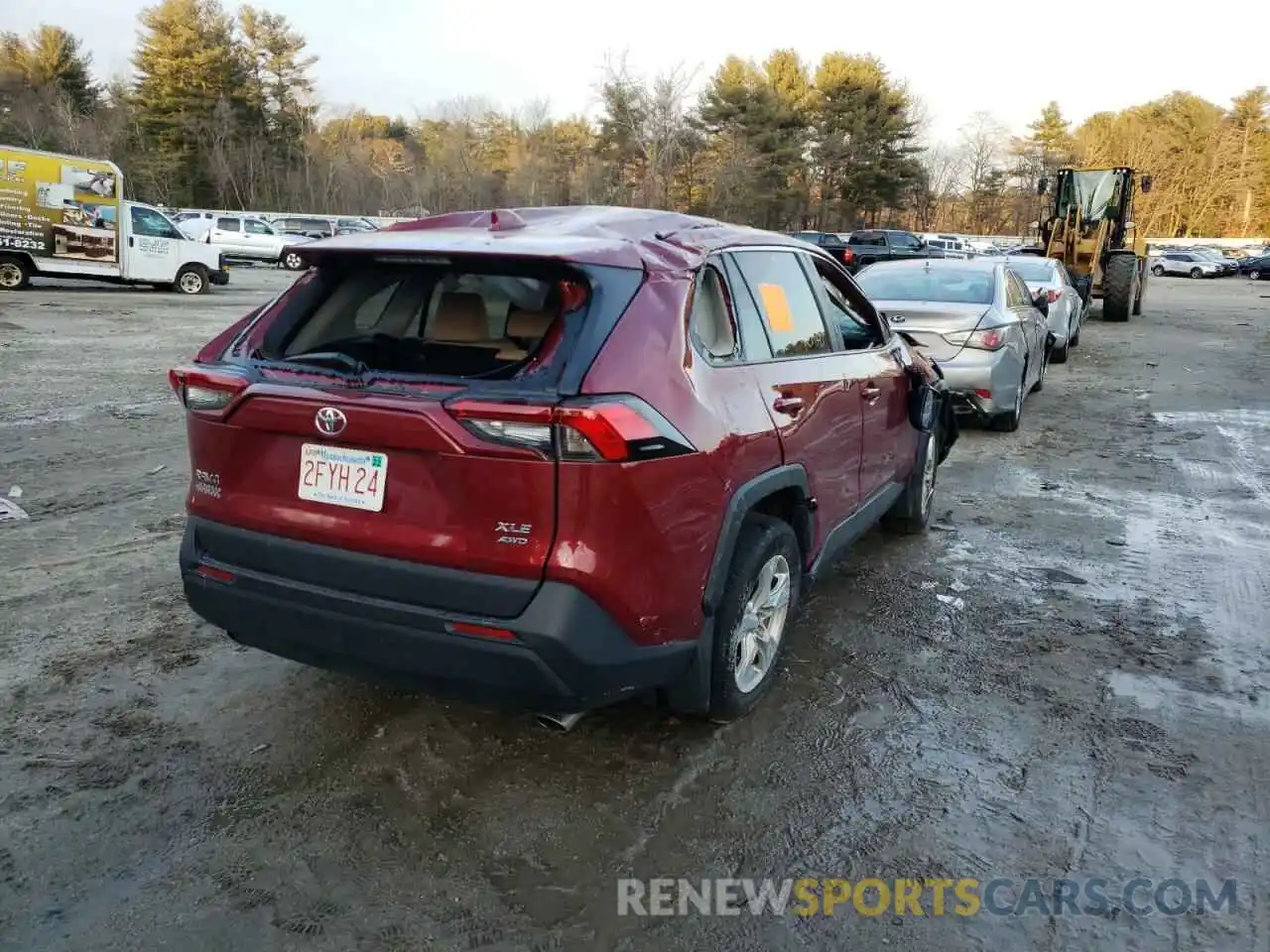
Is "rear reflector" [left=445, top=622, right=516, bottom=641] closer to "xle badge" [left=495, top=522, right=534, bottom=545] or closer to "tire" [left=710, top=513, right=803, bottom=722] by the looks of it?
"xle badge" [left=495, top=522, right=534, bottom=545]

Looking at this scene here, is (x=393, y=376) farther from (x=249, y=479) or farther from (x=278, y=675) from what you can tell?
(x=278, y=675)

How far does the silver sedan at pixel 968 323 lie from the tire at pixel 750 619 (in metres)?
4.63

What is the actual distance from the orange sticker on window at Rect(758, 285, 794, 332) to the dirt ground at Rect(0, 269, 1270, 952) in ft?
4.55

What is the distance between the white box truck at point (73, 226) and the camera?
1791 cm

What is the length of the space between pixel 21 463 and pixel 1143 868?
711 cm

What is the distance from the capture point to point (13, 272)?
1881 centimetres

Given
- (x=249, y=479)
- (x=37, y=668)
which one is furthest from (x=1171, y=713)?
(x=37, y=668)

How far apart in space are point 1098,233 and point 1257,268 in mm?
35050

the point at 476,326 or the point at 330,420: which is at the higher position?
the point at 476,326

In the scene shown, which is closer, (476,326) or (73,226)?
(476,326)

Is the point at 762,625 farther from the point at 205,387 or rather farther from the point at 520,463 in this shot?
the point at 205,387

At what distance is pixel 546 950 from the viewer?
2.38 meters

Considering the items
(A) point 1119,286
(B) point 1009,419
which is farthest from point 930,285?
(A) point 1119,286

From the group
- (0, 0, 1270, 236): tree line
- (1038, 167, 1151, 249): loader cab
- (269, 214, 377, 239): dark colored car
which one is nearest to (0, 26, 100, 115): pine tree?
(0, 0, 1270, 236): tree line
